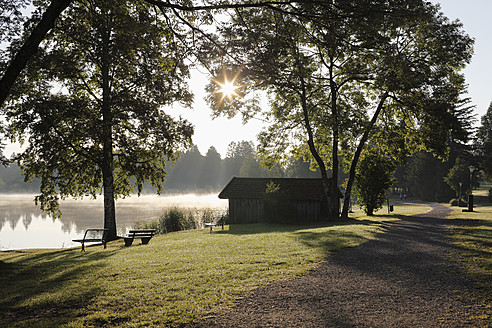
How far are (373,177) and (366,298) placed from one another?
24408mm

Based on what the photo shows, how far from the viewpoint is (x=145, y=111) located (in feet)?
59.8

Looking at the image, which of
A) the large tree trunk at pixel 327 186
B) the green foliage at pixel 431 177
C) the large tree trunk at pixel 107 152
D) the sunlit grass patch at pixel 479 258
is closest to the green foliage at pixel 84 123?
the large tree trunk at pixel 107 152

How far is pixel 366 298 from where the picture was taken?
602 centimetres

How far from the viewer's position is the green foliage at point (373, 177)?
28.8 metres

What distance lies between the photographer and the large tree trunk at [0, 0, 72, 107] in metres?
7.62

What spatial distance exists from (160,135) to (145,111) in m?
1.53

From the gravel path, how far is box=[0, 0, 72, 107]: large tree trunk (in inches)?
265

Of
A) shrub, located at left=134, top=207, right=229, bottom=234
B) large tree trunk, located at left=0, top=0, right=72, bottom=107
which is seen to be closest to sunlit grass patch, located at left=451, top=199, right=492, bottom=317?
large tree trunk, located at left=0, top=0, right=72, bottom=107

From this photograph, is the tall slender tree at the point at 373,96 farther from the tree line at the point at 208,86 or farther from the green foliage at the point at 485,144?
the green foliage at the point at 485,144

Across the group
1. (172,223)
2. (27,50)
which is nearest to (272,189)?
(172,223)

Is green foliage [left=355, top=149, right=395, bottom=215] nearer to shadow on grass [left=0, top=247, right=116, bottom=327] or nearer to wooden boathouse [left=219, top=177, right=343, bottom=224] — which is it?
→ wooden boathouse [left=219, top=177, right=343, bottom=224]

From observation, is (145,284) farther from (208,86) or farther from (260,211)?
(260,211)

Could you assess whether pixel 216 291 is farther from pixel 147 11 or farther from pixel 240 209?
pixel 240 209

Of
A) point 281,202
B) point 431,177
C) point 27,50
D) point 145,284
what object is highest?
point 27,50
